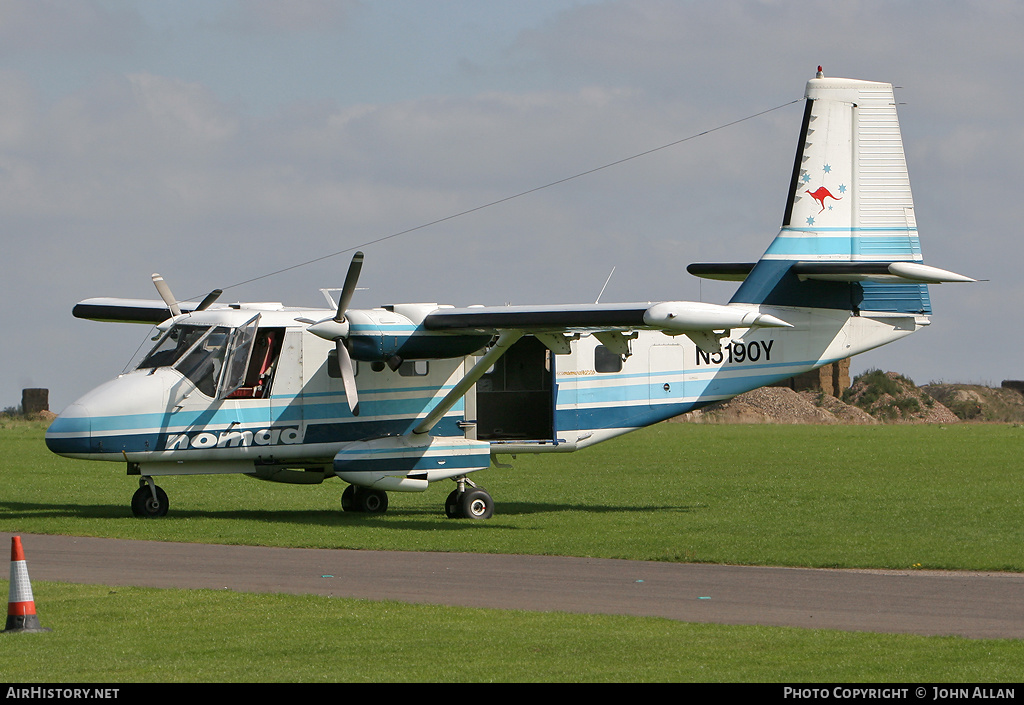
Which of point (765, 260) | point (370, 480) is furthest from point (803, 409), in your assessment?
point (370, 480)

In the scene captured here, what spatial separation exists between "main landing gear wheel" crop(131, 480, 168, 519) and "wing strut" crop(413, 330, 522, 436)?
4.40 metres

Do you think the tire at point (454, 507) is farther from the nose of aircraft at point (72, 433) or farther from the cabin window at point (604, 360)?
the nose of aircraft at point (72, 433)

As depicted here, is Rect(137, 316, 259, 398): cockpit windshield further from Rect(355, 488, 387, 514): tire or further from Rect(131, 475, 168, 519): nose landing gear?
Rect(355, 488, 387, 514): tire

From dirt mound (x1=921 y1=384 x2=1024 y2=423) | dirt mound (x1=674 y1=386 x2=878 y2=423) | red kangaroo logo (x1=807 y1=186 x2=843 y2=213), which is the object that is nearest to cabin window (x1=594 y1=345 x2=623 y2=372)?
red kangaroo logo (x1=807 y1=186 x2=843 y2=213)

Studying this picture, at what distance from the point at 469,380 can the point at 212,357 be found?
14.0 ft

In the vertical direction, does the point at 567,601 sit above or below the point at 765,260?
below

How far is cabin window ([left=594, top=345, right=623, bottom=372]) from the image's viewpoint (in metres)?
23.2

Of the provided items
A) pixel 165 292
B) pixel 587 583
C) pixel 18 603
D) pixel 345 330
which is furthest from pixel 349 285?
pixel 18 603

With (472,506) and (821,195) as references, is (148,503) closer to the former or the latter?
(472,506)

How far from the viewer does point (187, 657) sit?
974cm

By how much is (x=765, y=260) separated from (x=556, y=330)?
5907 millimetres

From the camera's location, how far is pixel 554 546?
57.0ft

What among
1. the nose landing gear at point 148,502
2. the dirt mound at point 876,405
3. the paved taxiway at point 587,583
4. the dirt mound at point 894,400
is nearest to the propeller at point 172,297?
the nose landing gear at point 148,502

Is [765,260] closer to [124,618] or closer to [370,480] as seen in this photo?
[370,480]
